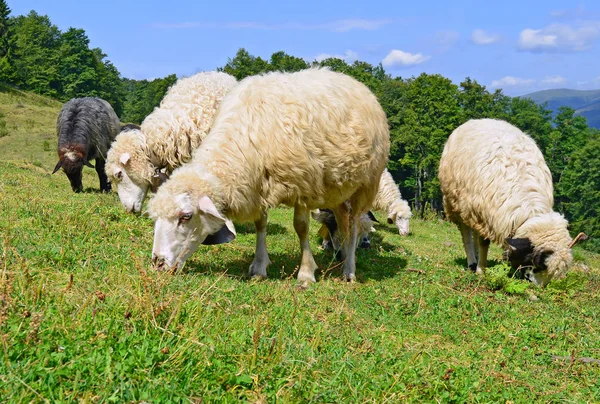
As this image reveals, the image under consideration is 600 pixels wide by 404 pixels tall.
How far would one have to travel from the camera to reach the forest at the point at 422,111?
5938 cm

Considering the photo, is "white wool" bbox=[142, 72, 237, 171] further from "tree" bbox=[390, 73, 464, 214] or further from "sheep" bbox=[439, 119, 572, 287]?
"tree" bbox=[390, 73, 464, 214]

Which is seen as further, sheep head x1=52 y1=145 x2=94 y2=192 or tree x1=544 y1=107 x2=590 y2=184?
tree x1=544 y1=107 x2=590 y2=184

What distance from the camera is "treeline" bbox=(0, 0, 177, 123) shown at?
69250 millimetres

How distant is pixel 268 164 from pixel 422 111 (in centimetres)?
5832

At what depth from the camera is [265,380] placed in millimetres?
3150

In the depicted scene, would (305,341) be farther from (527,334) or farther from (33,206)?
(33,206)

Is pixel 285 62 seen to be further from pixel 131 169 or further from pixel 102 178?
pixel 131 169

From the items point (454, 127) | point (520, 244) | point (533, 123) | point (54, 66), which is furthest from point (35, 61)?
point (520, 244)

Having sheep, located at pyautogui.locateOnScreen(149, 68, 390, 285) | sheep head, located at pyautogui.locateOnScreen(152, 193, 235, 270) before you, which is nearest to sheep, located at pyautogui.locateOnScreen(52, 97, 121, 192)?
sheep, located at pyautogui.locateOnScreen(149, 68, 390, 285)

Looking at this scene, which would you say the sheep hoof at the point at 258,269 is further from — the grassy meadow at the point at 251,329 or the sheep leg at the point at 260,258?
the grassy meadow at the point at 251,329

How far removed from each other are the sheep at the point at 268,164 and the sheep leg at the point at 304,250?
1 centimetres

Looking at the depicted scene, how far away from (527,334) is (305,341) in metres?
2.85

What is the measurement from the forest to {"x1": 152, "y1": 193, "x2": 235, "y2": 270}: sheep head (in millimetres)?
44173

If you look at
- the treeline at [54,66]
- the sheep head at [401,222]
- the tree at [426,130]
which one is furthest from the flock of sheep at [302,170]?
the treeline at [54,66]
